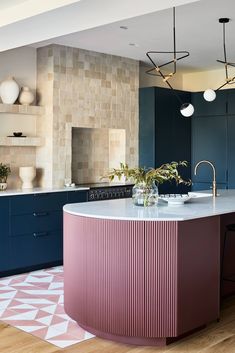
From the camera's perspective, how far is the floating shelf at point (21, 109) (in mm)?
5953

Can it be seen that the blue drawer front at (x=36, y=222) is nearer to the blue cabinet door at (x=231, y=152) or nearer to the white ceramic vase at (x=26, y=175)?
the white ceramic vase at (x=26, y=175)

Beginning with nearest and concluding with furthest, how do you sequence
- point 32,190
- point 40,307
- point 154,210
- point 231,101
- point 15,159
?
1. point 154,210
2. point 40,307
3. point 32,190
4. point 15,159
5. point 231,101

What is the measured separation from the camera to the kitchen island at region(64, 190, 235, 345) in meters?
3.48

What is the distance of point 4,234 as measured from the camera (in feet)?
18.0

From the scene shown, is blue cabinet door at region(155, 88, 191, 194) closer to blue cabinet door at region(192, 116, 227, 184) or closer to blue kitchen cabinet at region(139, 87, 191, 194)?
blue kitchen cabinet at region(139, 87, 191, 194)

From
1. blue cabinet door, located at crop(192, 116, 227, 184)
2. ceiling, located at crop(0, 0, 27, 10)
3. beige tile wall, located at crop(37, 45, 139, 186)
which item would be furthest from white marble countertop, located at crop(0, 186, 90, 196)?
blue cabinet door, located at crop(192, 116, 227, 184)

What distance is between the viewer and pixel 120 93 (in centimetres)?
706

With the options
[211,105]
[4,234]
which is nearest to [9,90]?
[4,234]

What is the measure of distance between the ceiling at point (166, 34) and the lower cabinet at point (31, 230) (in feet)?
6.13

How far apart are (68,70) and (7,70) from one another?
76cm

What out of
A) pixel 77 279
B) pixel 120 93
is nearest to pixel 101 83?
pixel 120 93

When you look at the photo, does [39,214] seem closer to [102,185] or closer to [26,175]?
[26,175]

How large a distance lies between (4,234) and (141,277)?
7.91ft

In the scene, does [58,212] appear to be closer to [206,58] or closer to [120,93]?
[120,93]
